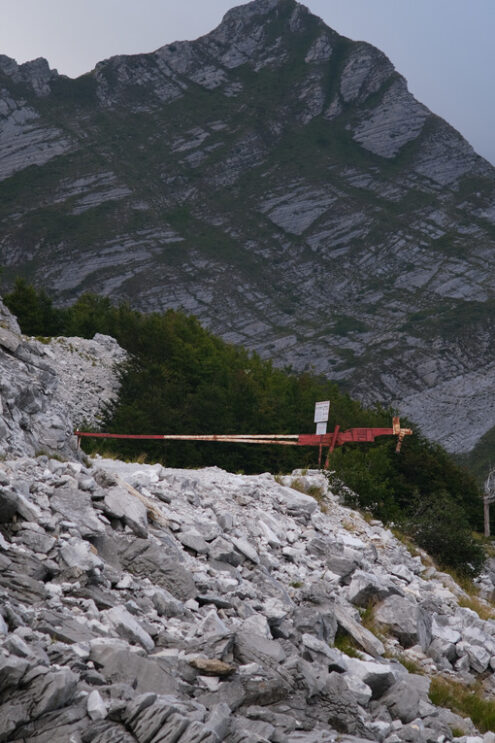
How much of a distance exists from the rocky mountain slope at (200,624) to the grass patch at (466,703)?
1.51 ft

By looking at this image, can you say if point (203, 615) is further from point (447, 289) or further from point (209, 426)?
point (447, 289)

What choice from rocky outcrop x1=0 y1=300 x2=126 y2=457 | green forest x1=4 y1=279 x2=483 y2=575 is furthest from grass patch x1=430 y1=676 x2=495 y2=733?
green forest x1=4 y1=279 x2=483 y2=575

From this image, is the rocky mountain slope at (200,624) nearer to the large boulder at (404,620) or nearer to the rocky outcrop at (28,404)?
the large boulder at (404,620)

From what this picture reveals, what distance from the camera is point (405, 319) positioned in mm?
184125

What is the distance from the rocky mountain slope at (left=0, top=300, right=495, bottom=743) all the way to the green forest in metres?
4.80

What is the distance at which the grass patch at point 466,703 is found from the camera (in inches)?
407

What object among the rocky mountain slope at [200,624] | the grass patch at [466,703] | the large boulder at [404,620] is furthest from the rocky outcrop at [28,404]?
the grass patch at [466,703]

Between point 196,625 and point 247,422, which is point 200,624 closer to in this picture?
point 196,625

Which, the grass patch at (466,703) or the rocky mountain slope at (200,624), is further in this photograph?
the grass patch at (466,703)

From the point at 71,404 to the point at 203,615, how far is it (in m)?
31.7

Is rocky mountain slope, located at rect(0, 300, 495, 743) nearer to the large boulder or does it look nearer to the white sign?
the large boulder

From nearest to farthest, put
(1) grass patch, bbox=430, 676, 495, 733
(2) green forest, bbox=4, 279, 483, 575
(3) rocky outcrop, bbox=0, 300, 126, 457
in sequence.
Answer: (1) grass patch, bbox=430, 676, 495, 733 → (3) rocky outcrop, bbox=0, 300, 126, 457 → (2) green forest, bbox=4, 279, 483, 575

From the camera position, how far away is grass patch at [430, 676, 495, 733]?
33.9 feet

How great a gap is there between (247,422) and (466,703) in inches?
1212
